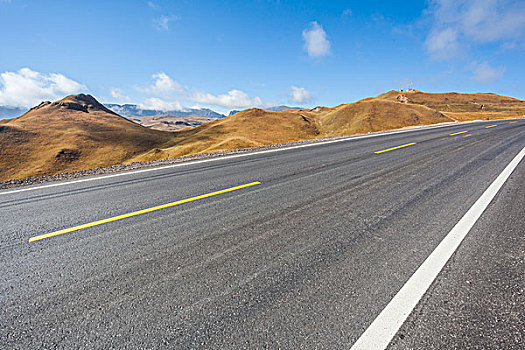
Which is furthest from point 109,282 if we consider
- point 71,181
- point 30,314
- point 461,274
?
point 71,181

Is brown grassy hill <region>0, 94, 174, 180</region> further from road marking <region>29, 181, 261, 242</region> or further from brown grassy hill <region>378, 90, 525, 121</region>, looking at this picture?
brown grassy hill <region>378, 90, 525, 121</region>

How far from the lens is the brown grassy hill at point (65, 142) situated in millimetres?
52844

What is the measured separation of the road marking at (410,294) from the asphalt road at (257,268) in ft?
0.16

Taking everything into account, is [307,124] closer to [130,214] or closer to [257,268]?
[130,214]

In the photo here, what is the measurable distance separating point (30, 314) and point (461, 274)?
4098 millimetres

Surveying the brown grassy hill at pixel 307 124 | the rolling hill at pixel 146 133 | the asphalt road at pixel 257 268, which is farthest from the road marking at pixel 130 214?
the brown grassy hill at pixel 307 124

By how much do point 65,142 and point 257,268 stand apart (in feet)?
278

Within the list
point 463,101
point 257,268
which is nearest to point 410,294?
point 257,268

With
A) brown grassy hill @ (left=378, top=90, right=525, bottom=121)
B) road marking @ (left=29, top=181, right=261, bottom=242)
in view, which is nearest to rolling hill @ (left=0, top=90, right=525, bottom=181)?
road marking @ (left=29, top=181, right=261, bottom=242)

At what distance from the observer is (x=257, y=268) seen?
8.27ft

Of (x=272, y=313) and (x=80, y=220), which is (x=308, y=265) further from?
(x=80, y=220)

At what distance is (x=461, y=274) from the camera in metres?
2.39

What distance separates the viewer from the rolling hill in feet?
165

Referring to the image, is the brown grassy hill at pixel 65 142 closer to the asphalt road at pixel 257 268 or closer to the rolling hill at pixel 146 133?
the rolling hill at pixel 146 133
